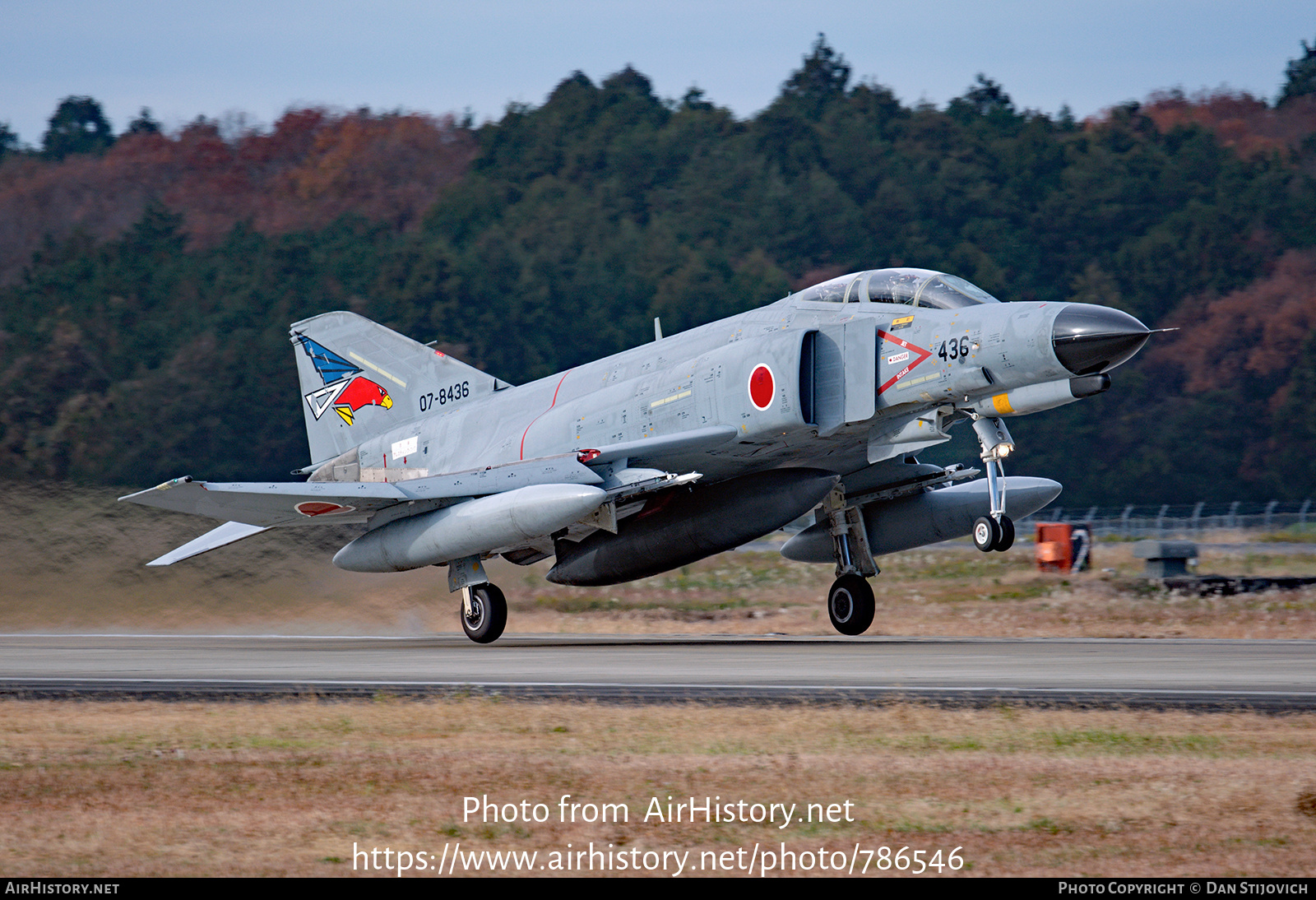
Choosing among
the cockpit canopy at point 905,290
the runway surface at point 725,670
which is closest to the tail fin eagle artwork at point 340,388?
the runway surface at point 725,670

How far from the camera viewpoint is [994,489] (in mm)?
13422

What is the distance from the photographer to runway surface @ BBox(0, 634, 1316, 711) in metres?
9.63

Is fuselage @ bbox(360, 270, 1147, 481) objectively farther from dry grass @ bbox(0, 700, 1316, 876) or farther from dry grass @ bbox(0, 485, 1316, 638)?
dry grass @ bbox(0, 700, 1316, 876)

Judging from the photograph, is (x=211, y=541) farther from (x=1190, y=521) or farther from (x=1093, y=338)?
(x=1190, y=521)

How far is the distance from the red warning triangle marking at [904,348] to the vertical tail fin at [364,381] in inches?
248

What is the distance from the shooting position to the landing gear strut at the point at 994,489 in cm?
1310

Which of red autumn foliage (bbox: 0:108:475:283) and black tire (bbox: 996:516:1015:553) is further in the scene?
red autumn foliage (bbox: 0:108:475:283)

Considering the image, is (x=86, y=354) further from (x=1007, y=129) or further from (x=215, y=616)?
(x=1007, y=129)

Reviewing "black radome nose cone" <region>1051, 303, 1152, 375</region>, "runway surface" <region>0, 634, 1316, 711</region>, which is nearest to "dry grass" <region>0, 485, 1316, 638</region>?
"runway surface" <region>0, 634, 1316, 711</region>

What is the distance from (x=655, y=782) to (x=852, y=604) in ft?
33.9

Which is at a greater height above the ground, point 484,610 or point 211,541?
point 211,541

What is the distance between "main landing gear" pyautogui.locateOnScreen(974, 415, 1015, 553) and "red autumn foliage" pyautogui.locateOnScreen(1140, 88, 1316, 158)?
2306 inches

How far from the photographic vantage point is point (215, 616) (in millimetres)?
18719

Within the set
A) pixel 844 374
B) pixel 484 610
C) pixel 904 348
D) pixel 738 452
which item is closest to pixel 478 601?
pixel 484 610
